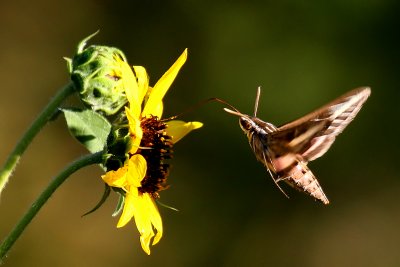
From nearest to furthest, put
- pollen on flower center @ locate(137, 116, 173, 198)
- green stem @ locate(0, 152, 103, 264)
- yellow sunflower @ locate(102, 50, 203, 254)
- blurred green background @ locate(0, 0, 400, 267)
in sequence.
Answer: green stem @ locate(0, 152, 103, 264) → yellow sunflower @ locate(102, 50, 203, 254) → pollen on flower center @ locate(137, 116, 173, 198) → blurred green background @ locate(0, 0, 400, 267)

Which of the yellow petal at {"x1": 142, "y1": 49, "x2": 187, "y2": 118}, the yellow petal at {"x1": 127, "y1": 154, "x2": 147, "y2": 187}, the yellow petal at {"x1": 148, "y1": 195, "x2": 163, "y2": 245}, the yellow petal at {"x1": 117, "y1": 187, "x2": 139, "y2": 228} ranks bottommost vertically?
the yellow petal at {"x1": 148, "y1": 195, "x2": 163, "y2": 245}

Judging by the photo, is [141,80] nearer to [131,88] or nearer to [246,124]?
[131,88]

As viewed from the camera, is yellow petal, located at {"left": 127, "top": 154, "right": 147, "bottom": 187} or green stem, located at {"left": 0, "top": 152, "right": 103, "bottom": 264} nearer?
green stem, located at {"left": 0, "top": 152, "right": 103, "bottom": 264}

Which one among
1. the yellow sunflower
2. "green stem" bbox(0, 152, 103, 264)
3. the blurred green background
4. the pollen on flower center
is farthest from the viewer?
the blurred green background

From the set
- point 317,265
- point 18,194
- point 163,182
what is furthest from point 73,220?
point 163,182

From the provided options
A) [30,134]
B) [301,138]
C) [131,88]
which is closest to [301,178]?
[301,138]

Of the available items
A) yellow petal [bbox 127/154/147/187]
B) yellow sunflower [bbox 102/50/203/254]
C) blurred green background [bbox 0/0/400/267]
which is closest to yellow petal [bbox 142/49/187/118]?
yellow sunflower [bbox 102/50/203/254]

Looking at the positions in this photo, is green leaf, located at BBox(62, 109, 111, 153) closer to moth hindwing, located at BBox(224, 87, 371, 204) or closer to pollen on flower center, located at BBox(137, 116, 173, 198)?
pollen on flower center, located at BBox(137, 116, 173, 198)

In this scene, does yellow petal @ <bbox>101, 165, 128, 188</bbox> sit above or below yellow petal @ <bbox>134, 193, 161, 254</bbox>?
above
